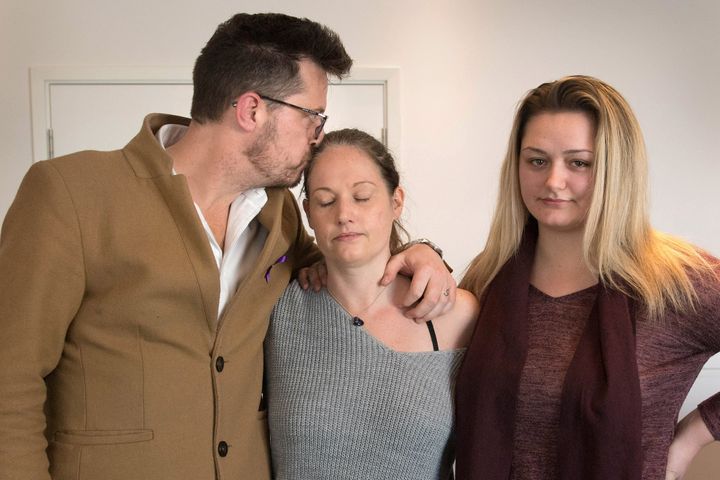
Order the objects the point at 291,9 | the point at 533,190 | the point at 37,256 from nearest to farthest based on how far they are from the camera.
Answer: the point at 37,256 < the point at 533,190 < the point at 291,9

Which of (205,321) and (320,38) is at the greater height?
(320,38)

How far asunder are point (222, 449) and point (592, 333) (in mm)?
759

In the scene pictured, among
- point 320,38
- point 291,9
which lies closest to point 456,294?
point 320,38

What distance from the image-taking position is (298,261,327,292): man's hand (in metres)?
1.63

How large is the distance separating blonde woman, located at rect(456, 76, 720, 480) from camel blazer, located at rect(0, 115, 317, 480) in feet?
1.70

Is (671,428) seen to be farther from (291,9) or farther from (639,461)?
(291,9)

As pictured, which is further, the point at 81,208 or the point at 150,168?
the point at 150,168

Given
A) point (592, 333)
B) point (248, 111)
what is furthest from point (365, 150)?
point (592, 333)

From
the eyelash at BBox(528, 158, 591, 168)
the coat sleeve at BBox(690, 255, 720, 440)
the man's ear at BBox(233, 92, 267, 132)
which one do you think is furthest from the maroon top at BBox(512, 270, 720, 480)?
the man's ear at BBox(233, 92, 267, 132)

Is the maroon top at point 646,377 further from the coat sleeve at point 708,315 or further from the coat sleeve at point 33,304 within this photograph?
the coat sleeve at point 33,304

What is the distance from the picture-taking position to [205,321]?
140 cm

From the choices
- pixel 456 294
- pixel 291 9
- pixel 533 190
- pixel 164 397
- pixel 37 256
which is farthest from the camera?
pixel 291 9

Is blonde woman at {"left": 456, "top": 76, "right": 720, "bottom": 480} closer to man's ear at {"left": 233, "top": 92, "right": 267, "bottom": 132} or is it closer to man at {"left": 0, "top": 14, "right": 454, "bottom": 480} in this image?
man at {"left": 0, "top": 14, "right": 454, "bottom": 480}

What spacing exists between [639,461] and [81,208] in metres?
1.12
